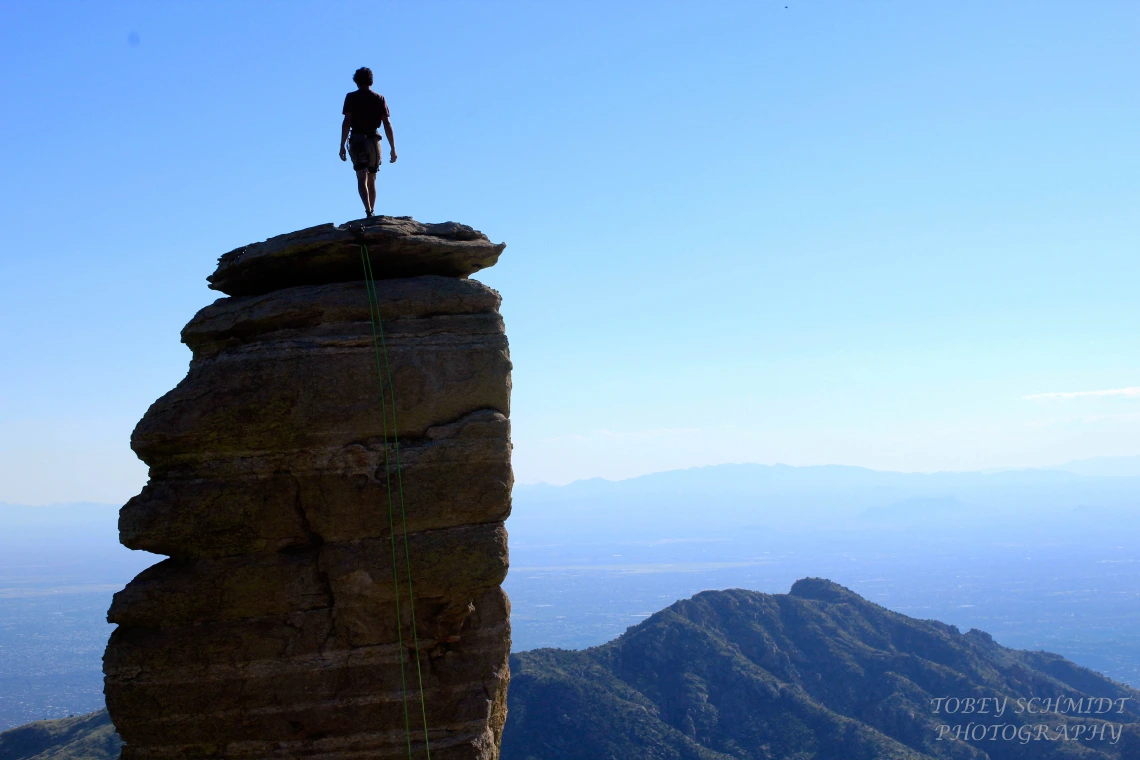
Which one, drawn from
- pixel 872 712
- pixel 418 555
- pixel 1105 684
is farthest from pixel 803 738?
pixel 418 555

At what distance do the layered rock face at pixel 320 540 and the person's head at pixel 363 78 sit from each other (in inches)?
131

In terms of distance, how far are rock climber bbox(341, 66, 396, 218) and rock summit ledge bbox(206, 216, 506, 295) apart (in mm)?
1459

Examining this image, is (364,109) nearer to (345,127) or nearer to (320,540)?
(345,127)

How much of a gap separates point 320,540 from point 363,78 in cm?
816

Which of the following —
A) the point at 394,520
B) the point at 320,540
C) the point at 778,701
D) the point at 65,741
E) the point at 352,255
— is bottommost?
the point at 778,701

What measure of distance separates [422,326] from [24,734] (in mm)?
62516

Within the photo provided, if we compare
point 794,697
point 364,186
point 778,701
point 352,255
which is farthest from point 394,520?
point 794,697

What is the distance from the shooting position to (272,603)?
1316cm

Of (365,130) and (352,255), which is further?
(365,130)

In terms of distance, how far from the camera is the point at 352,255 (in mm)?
14297

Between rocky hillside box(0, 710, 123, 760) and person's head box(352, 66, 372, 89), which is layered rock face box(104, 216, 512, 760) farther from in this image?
rocky hillside box(0, 710, 123, 760)

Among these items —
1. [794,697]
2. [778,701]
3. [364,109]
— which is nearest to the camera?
[364,109]

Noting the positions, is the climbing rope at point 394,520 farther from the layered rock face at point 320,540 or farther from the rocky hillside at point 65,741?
the rocky hillside at point 65,741

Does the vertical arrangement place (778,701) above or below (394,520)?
below
